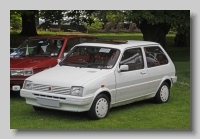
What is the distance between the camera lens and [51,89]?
7.48 m

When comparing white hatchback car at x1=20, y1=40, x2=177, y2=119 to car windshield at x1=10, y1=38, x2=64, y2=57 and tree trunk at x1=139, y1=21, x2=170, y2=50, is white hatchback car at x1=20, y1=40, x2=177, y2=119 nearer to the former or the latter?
car windshield at x1=10, y1=38, x2=64, y2=57

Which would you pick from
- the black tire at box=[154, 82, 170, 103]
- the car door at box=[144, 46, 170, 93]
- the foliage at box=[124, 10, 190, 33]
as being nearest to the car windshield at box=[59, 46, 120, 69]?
the car door at box=[144, 46, 170, 93]

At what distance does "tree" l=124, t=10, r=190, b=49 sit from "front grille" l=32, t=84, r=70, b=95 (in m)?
6.46

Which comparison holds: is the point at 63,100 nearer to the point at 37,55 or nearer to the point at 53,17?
the point at 37,55

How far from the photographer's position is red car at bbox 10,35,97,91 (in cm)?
958

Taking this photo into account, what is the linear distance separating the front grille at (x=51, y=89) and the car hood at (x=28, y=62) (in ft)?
6.45

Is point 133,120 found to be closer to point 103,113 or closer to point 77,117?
point 103,113

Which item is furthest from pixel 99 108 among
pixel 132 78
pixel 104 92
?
pixel 132 78

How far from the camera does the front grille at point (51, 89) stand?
7312mm

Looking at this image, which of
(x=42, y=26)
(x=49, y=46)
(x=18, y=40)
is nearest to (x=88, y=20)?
(x=42, y=26)

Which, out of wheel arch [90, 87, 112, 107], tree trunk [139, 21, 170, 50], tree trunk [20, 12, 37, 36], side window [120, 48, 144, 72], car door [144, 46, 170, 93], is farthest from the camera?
tree trunk [20, 12, 37, 36]

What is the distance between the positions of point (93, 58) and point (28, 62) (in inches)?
91.4

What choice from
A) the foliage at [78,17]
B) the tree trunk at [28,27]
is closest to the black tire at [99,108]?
the foliage at [78,17]

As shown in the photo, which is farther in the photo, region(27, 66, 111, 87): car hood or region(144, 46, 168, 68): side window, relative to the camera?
region(144, 46, 168, 68): side window
